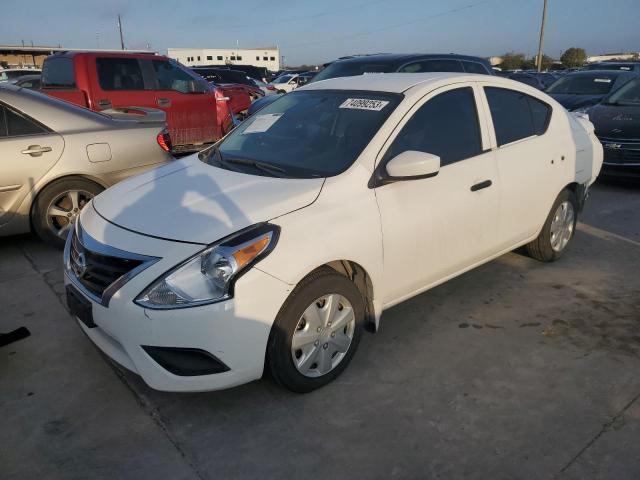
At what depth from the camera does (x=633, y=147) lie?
23.3ft

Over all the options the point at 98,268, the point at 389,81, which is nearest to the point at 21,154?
the point at 98,268

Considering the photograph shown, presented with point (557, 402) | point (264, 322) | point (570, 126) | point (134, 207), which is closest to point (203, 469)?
point (264, 322)

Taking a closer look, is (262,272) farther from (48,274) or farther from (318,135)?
(48,274)

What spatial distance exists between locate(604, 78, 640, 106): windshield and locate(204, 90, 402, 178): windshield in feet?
20.9

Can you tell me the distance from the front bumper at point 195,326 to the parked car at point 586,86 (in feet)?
28.7

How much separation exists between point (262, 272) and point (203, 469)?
0.92 metres

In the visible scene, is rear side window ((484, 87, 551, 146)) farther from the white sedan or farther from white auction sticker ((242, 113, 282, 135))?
white auction sticker ((242, 113, 282, 135))

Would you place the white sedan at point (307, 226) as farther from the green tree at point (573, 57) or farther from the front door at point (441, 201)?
the green tree at point (573, 57)

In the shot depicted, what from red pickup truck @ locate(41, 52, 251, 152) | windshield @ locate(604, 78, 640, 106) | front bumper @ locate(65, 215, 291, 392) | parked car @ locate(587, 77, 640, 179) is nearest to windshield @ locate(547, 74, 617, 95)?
windshield @ locate(604, 78, 640, 106)

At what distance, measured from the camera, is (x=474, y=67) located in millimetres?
8547

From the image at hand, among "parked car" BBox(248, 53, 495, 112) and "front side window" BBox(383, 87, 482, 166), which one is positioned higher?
"parked car" BBox(248, 53, 495, 112)

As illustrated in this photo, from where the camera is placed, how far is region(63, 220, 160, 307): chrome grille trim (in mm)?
2539

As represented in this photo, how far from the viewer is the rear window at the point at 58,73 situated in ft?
25.5

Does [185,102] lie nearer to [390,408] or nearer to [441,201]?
[441,201]
